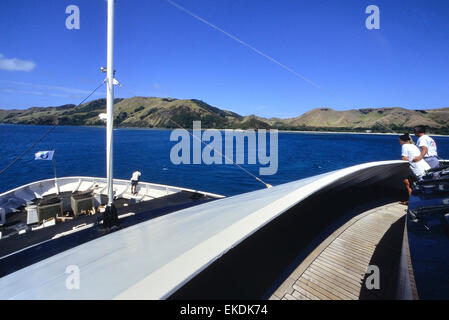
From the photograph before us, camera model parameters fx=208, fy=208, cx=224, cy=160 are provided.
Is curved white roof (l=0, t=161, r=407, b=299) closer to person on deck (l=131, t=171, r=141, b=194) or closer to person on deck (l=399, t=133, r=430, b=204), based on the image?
person on deck (l=399, t=133, r=430, b=204)

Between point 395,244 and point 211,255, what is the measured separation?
12.0ft

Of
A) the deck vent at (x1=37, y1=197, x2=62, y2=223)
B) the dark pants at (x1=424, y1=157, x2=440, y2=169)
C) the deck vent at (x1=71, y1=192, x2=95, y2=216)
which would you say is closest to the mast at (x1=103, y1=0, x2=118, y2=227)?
the deck vent at (x1=71, y1=192, x2=95, y2=216)

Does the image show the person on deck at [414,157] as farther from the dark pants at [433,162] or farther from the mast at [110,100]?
the mast at [110,100]

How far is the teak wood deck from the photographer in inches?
101

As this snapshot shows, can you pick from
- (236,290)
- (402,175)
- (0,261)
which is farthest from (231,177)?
(236,290)

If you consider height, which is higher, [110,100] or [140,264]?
[110,100]

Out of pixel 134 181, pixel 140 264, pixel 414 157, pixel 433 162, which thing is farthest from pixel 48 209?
pixel 433 162

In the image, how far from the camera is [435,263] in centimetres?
172

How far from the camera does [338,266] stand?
3029 millimetres

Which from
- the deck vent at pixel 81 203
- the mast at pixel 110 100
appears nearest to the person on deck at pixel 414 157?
the mast at pixel 110 100

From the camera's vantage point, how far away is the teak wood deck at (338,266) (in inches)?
101

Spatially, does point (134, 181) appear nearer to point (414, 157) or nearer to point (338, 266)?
point (338, 266)

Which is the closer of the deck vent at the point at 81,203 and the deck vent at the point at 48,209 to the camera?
the deck vent at the point at 48,209

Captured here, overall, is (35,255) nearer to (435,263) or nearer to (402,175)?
(435,263)
